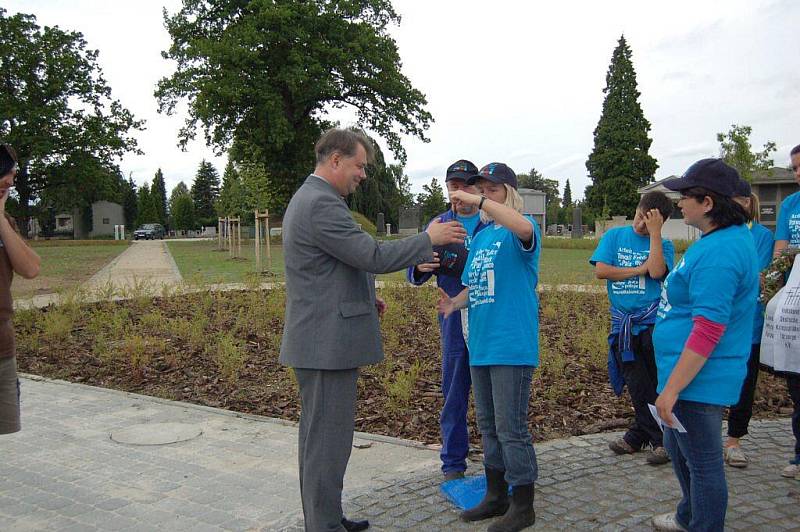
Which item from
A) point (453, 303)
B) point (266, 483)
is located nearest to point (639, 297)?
point (453, 303)

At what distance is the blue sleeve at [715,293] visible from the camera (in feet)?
9.19

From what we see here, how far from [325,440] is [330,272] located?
82 cm

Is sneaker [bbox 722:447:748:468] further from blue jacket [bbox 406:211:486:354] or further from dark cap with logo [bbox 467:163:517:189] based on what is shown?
dark cap with logo [bbox 467:163:517:189]

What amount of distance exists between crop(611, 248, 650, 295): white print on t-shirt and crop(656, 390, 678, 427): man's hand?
6.13 ft

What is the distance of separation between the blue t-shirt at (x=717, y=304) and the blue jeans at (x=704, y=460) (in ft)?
0.27

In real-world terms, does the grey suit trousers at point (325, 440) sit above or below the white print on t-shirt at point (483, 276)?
below

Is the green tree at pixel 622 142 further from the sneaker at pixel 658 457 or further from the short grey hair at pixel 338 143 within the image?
the short grey hair at pixel 338 143

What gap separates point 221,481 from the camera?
4.49 metres

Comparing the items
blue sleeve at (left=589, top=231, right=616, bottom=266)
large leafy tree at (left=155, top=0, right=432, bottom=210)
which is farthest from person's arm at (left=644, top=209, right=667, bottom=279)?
large leafy tree at (left=155, top=0, right=432, bottom=210)

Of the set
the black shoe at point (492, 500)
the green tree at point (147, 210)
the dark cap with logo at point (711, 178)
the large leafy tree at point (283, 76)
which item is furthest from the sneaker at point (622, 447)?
the green tree at point (147, 210)

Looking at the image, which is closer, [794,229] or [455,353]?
[455,353]

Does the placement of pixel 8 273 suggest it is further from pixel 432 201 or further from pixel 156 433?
pixel 432 201

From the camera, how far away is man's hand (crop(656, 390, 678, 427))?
2898 mm

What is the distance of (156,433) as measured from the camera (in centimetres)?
553
